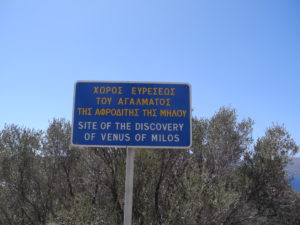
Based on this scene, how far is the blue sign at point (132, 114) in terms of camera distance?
12.3 feet

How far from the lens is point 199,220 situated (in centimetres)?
865

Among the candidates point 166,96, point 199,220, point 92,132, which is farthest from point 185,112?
point 199,220

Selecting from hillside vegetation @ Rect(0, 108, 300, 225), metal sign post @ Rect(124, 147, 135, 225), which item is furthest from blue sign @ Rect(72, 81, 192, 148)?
hillside vegetation @ Rect(0, 108, 300, 225)

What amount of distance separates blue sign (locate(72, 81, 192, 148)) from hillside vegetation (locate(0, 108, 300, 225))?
604cm

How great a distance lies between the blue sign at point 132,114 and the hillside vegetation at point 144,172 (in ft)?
19.8

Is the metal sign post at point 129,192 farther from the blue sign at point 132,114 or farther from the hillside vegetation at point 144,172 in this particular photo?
the hillside vegetation at point 144,172

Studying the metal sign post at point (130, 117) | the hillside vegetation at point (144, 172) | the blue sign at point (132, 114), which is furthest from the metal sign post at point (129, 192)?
the hillside vegetation at point (144, 172)

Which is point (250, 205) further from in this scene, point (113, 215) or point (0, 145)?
point (0, 145)

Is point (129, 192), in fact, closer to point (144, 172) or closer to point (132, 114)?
point (132, 114)

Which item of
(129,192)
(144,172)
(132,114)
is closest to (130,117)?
(132,114)

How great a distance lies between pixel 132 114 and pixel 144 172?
22.0 ft

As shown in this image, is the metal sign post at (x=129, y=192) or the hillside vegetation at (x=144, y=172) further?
the hillside vegetation at (x=144, y=172)

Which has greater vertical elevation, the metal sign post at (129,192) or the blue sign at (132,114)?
the blue sign at (132,114)

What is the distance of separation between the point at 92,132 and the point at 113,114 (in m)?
0.36
